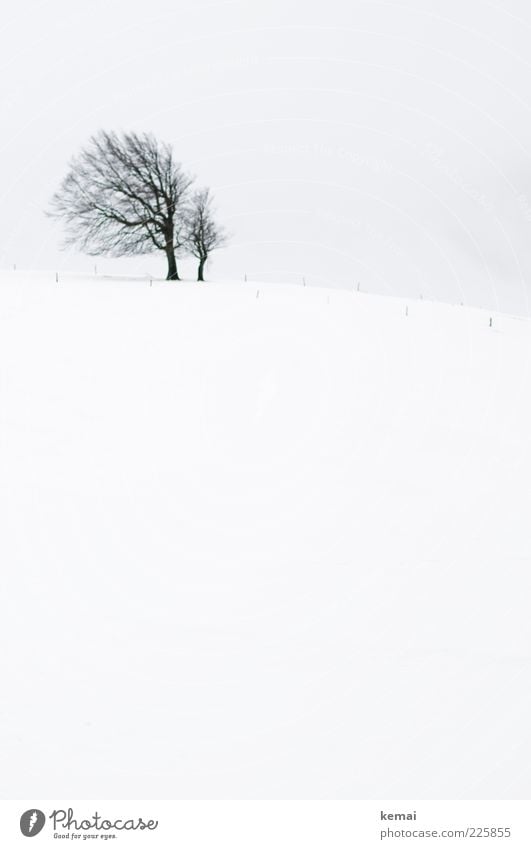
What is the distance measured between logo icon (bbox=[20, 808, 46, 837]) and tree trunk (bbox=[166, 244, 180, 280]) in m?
25.3

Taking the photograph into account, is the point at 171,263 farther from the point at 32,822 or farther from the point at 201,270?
the point at 32,822

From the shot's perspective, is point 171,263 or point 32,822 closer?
point 32,822

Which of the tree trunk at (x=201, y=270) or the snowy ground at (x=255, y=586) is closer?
the snowy ground at (x=255, y=586)

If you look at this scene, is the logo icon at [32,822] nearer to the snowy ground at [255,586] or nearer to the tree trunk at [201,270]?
the snowy ground at [255,586]

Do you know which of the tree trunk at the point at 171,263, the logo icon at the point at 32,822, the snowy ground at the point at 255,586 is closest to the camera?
the logo icon at the point at 32,822

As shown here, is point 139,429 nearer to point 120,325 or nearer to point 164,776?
point 164,776

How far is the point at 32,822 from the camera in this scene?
2.81 meters

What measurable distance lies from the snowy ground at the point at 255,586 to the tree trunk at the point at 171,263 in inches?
672

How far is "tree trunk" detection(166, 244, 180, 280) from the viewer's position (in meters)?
26.2

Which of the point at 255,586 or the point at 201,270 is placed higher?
the point at 201,270

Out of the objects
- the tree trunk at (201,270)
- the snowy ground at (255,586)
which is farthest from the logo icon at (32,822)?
the tree trunk at (201,270)

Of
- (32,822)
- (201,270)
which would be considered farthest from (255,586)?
(201,270)

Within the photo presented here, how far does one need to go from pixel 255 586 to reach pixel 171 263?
964 inches

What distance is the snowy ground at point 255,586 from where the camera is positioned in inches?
118
